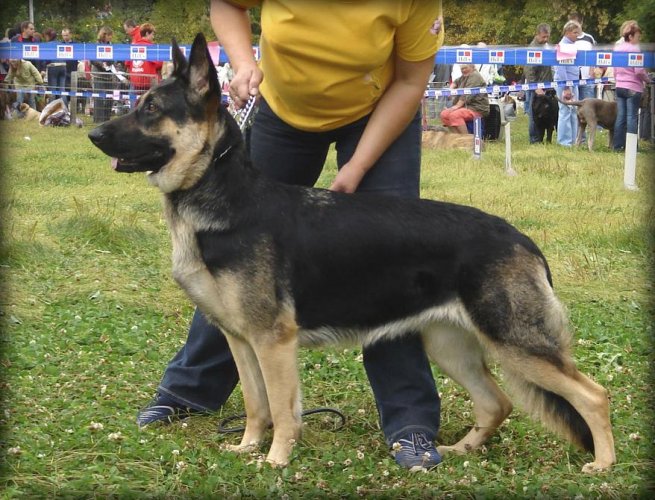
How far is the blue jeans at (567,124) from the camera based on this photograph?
18.8 metres

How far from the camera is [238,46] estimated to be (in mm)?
4051

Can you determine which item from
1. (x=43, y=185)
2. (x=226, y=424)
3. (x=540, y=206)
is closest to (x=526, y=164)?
(x=540, y=206)

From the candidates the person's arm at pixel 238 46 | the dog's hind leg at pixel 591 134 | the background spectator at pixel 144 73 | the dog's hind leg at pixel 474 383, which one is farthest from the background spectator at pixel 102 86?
the dog's hind leg at pixel 474 383

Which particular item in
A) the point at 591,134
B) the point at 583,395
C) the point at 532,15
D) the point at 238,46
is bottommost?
the point at 591,134

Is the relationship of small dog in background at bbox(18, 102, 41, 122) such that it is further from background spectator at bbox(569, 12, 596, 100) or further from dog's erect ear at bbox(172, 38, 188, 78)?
dog's erect ear at bbox(172, 38, 188, 78)

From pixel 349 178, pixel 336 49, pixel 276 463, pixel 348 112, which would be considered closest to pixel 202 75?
pixel 336 49

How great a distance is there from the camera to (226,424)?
4.59 metres

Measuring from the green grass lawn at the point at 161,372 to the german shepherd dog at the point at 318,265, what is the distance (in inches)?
12.1

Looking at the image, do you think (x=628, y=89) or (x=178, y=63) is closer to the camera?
(x=178, y=63)

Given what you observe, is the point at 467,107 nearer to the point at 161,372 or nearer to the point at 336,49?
the point at 161,372

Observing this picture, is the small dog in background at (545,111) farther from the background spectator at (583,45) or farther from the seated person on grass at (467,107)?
the seated person on grass at (467,107)

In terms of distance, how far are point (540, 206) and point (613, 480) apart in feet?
23.5

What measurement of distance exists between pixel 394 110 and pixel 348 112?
22 cm

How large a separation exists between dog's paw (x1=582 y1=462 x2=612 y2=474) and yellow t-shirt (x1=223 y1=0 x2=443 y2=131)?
6.13 ft
